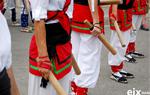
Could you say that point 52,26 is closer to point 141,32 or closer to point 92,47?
point 92,47

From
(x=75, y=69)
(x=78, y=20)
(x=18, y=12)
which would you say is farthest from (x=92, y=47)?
(x=18, y=12)

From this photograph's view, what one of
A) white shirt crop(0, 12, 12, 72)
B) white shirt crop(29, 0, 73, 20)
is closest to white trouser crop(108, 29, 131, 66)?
white shirt crop(29, 0, 73, 20)

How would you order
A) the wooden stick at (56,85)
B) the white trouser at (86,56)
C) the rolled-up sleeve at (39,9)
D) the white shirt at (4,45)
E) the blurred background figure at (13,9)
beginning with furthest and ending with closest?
the blurred background figure at (13,9)
the white trouser at (86,56)
the rolled-up sleeve at (39,9)
the wooden stick at (56,85)
the white shirt at (4,45)

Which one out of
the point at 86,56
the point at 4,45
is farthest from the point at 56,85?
the point at 86,56

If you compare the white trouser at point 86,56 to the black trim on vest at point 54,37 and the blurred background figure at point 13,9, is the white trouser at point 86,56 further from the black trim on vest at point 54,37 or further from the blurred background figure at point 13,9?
the blurred background figure at point 13,9

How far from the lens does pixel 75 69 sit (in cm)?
320

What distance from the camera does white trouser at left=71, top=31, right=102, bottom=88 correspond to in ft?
13.0

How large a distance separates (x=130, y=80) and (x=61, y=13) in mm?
2554

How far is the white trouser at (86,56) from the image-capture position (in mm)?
3974

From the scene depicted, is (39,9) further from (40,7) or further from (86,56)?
(86,56)

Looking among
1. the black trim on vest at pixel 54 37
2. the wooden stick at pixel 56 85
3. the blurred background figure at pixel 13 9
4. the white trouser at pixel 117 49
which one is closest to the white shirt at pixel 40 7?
the black trim on vest at pixel 54 37

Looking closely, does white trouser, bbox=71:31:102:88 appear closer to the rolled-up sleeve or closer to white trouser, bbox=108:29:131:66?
white trouser, bbox=108:29:131:66

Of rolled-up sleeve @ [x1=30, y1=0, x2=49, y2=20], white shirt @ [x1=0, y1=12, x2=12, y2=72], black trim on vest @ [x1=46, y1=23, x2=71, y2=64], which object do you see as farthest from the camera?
black trim on vest @ [x1=46, y1=23, x2=71, y2=64]

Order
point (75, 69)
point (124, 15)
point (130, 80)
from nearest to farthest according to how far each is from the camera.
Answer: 1. point (75, 69)
2. point (124, 15)
3. point (130, 80)
